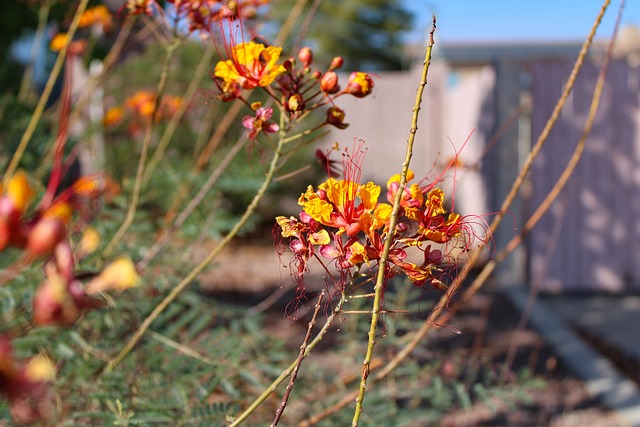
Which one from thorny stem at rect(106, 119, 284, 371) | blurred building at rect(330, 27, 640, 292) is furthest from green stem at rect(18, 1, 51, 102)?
blurred building at rect(330, 27, 640, 292)

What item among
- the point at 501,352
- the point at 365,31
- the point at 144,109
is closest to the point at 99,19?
the point at 144,109

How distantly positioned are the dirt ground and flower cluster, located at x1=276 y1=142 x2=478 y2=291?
69 centimetres

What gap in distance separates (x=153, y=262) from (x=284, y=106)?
1037 mm

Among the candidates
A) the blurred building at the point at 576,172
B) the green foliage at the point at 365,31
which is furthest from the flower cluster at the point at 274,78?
the green foliage at the point at 365,31

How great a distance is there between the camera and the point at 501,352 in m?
3.88

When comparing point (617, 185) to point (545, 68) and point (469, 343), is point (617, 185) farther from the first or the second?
point (469, 343)

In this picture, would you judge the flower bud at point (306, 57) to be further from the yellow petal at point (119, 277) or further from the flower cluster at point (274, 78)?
the yellow petal at point (119, 277)

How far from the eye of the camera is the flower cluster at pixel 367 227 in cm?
78

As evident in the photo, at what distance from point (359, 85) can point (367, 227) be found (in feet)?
0.86

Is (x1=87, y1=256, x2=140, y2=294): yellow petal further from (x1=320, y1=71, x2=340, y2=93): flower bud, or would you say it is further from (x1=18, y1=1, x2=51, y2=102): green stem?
(x1=18, y1=1, x2=51, y2=102): green stem

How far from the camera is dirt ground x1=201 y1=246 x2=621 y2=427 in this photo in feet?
9.55

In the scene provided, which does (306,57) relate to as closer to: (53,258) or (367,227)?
(367,227)

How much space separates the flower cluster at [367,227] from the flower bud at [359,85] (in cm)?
16

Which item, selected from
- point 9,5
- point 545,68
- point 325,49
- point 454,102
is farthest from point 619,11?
point 325,49
